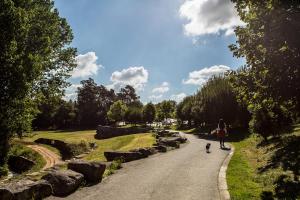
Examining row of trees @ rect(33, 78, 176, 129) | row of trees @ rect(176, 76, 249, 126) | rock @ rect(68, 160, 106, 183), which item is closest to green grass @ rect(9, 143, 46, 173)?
rock @ rect(68, 160, 106, 183)

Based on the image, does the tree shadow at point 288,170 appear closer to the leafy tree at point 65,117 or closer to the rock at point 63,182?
the rock at point 63,182

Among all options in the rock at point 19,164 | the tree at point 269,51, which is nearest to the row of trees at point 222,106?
the rock at point 19,164

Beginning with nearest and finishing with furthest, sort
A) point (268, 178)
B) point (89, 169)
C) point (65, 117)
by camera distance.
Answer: point (89, 169)
point (268, 178)
point (65, 117)

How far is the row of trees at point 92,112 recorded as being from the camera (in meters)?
99.2

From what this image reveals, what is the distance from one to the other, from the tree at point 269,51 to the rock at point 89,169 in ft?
25.4

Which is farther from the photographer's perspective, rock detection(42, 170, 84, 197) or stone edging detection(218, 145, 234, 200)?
rock detection(42, 170, 84, 197)

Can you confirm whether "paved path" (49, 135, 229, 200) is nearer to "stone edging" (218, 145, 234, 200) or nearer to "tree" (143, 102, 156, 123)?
"stone edging" (218, 145, 234, 200)

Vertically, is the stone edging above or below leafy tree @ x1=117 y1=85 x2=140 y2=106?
below

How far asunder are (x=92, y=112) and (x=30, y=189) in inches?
4197

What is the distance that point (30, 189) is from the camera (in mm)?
9781

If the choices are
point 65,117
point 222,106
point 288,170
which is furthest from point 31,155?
point 65,117

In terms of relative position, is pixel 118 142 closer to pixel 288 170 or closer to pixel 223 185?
pixel 288 170

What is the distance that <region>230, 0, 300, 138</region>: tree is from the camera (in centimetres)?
1195

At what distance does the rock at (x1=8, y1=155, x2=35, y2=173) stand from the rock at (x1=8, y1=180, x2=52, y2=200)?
64.9 ft
